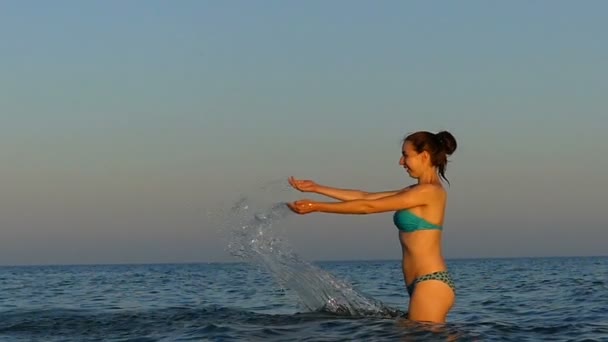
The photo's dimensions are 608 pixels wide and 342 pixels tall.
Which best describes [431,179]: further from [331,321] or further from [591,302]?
[591,302]

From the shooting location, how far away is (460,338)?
9.80 metres

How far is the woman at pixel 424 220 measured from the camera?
9055mm

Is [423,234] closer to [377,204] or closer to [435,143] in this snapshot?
[377,204]

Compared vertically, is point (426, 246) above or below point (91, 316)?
above

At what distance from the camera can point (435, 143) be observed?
29.8 feet

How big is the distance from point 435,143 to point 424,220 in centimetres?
76

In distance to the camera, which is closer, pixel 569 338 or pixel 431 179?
pixel 431 179

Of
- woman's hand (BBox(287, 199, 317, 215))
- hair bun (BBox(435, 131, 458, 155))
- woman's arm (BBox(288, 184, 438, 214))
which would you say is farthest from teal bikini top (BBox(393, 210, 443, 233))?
woman's hand (BBox(287, 199, 317, 215))

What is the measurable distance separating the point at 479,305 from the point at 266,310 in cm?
432

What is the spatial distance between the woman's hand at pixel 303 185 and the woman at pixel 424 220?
0.51 metres

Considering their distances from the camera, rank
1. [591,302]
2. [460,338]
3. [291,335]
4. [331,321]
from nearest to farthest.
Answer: [460,338], [291,335], [331,321], [591,302]

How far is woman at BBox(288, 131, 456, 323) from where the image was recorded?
9.05 meters

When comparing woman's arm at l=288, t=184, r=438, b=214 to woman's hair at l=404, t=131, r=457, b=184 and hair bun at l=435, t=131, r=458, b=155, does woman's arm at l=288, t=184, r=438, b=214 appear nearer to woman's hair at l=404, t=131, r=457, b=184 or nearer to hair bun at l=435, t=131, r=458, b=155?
woman's hair at l=404, t=131, r=457, b=184

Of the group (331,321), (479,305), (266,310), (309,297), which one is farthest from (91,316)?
(479,305)
